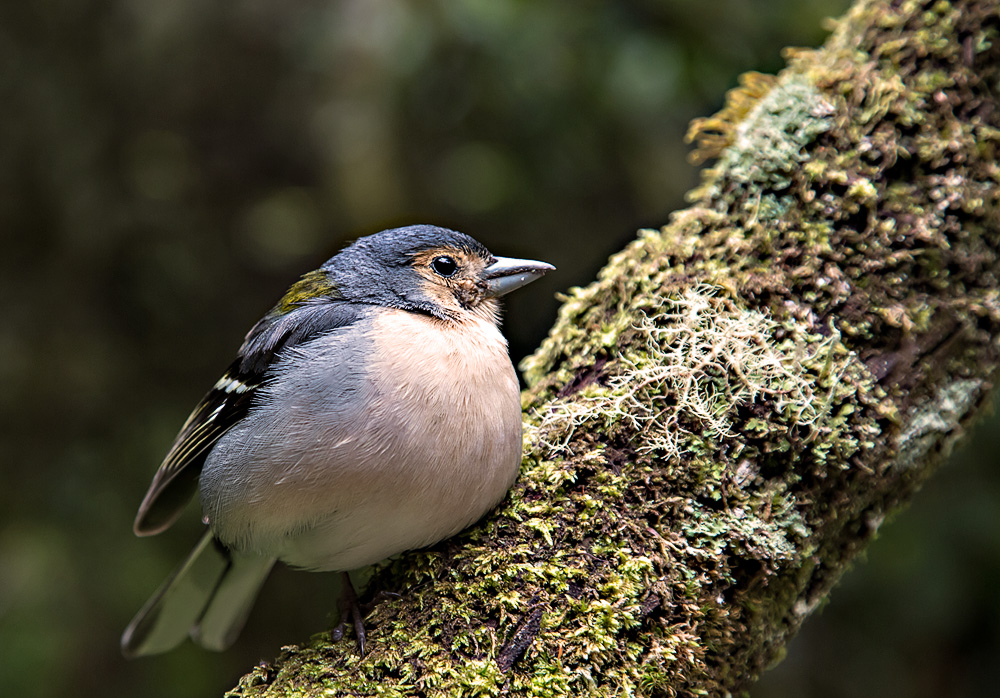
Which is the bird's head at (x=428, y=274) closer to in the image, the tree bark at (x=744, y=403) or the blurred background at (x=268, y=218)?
the tree bark at (x=744, y=403)

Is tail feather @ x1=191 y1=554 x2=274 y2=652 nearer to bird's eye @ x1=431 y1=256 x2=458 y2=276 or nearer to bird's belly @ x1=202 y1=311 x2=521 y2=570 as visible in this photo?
bird's belly @ x1=202 y1=311 x2=521 y2=570

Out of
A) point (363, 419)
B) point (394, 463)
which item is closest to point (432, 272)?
point (363, 419)

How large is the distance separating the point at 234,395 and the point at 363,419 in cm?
74

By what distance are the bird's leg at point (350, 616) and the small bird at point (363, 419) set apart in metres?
0.01

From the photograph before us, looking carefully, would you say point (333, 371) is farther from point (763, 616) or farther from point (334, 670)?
point (763, 616)

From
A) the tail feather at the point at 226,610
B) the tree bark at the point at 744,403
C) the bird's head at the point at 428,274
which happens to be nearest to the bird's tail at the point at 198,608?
the tail feather at the point at 226,610

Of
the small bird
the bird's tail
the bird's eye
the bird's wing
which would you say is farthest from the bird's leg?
the bird's eye

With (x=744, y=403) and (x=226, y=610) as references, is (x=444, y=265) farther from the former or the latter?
(x=226, y=610)

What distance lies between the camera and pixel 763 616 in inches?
95.5

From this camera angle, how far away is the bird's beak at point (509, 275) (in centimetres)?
309

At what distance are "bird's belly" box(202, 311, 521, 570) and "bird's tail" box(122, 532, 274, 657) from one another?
0.84 m

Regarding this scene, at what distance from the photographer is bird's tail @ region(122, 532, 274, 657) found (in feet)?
11.0

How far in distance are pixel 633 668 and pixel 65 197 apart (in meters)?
4.59

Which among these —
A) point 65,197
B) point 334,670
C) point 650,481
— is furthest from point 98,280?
point 650,481
